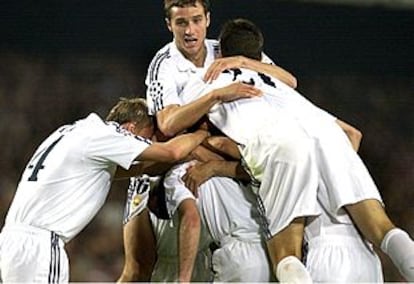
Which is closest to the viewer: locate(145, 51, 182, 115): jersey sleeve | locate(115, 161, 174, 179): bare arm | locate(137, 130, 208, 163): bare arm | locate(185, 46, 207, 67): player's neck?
locate(137, 130, 208, 163): bare arm

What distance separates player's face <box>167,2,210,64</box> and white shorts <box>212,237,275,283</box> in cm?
65

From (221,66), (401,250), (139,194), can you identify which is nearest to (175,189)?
(139,194)

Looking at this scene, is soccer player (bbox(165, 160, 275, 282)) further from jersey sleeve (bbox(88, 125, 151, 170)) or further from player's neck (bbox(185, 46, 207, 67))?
player's neck (bbox(185, 46, 207, 67))

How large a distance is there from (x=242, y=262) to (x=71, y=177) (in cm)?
55

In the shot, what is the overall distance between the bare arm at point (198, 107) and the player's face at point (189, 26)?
26cm

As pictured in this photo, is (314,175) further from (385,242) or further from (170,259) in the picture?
(170,259)

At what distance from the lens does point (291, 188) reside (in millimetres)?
2625

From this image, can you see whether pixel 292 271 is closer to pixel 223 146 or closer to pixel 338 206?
pixel 338 206

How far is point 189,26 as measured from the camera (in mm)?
2990

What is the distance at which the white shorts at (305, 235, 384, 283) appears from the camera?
8.59 ft

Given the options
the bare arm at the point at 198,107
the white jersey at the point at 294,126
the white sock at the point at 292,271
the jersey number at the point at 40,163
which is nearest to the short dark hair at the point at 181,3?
the white jersey at the point at 294,126

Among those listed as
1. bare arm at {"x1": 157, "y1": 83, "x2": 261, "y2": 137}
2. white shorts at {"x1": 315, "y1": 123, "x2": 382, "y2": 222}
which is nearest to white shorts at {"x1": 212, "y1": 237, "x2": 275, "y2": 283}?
white shorts at {"x1": 315, "y1": 123, "x2": 382, "y2": 222}

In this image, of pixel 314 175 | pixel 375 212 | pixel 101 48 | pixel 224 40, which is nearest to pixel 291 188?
pixel 314 175

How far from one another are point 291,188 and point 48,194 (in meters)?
0.69
